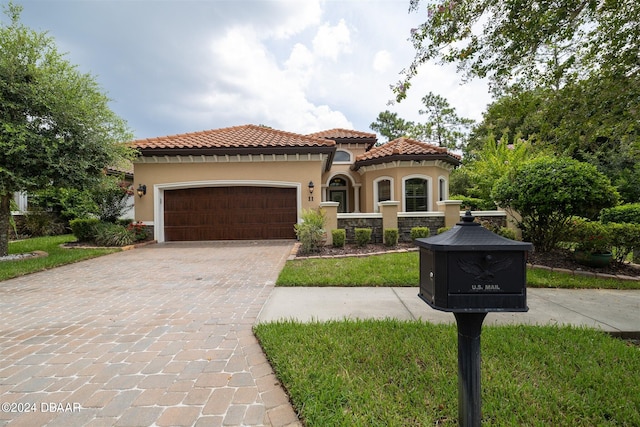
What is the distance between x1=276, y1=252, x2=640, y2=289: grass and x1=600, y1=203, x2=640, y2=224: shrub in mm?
3602

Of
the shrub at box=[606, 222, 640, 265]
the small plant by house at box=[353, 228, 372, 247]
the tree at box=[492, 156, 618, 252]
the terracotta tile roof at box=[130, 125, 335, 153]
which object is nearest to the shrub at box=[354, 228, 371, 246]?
the small plant by house at box=[353, 228, 372, 247]

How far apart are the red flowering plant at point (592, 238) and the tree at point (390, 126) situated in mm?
26102

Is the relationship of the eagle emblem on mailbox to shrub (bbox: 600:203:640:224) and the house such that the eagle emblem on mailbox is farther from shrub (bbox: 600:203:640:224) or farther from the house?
the house

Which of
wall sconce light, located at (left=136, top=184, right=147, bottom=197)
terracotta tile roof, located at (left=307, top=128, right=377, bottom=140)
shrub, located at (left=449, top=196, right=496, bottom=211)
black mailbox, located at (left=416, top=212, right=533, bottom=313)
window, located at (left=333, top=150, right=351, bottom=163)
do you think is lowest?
black mailbox, located at (left=416, top=212, right=533, bottom=313)

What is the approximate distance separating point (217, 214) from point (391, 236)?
7305mm

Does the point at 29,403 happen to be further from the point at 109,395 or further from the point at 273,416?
the point at 273,416

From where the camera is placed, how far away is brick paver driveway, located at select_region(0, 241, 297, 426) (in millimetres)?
2082

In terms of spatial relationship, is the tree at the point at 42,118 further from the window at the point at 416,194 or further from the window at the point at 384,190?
the window at the point at 416,194

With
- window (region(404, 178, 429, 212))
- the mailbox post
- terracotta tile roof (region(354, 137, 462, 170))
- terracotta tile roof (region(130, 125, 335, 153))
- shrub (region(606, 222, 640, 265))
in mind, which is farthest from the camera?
window (region(404, 178, 429, 212))

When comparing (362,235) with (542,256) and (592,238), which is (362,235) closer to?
(542,256)

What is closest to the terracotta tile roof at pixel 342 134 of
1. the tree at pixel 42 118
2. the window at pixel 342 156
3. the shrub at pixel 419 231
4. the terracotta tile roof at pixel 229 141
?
the window at pixel 342 156

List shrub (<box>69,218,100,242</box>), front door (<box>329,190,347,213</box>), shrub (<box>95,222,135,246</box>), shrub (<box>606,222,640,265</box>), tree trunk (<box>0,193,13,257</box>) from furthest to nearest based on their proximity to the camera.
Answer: front door (<box>329,190,347,213</box>) → shrub (<box>69,218,100,242</box>) → shrub (<box>95,222,135,246</box>) → tree trunk (<box>0,193,13,257</box>) → shrub (<box>606,222,640,265</box>)

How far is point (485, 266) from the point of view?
5.23 ft

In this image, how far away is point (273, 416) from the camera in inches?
79.8
